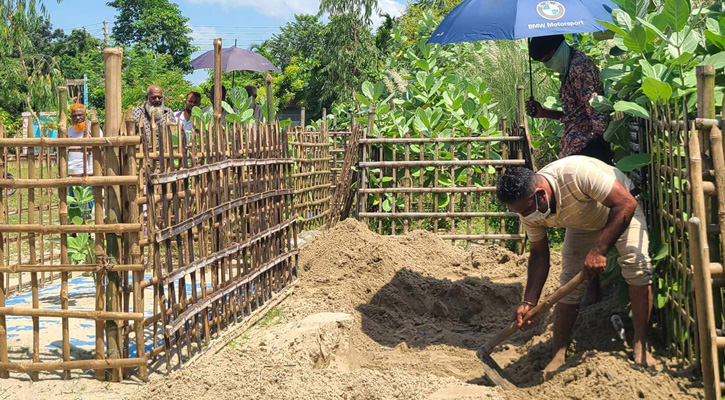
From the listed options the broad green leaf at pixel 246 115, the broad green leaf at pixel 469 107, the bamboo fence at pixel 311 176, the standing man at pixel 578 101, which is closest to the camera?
the standing man at pixel 578 101

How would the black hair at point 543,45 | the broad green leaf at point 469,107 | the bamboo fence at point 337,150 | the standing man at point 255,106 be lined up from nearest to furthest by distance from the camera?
the black hair at point 543,45 → the broad green leaf at point 469,107 → the standing man at point 255,106 → the bamboo fence at point 337,150

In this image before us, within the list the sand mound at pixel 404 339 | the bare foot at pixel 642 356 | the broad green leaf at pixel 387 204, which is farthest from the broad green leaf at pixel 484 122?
the bare foot at pixel 642 356

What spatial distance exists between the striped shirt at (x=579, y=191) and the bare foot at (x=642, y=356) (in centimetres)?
74

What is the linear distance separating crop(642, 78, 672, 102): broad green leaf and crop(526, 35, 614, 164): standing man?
116 cm

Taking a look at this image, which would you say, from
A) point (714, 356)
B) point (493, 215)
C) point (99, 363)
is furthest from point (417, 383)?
point (493, 215)

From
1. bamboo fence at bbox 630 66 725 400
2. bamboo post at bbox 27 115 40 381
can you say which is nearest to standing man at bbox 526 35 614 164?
bamboo fence at bbox 630 66 725 400

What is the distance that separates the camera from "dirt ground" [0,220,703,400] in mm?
4266

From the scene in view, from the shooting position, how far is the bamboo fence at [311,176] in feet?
34.7

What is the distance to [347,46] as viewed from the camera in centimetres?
2706

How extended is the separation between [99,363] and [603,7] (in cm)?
457

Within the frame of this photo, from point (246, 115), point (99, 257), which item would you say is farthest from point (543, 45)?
point (246, 115)

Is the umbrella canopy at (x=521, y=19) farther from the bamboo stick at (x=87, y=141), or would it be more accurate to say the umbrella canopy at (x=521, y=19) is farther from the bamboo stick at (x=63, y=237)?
the bamboo stick at (x=63, y=237)

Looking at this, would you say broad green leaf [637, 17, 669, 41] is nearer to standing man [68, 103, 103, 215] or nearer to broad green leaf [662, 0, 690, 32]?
broad green leaf [662, 0, 690, 32]

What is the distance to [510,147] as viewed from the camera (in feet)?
30.7
